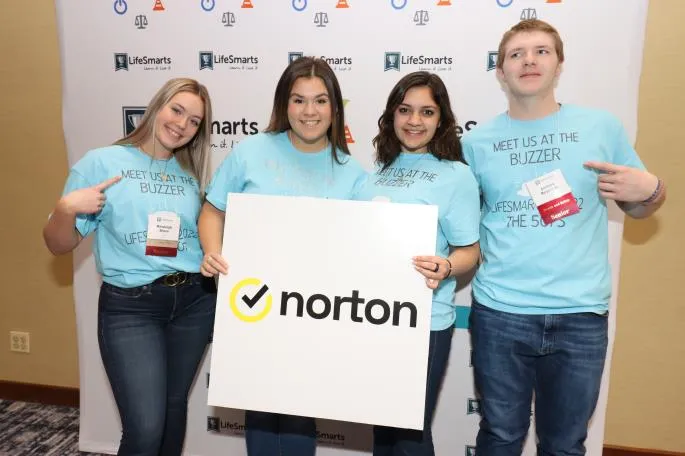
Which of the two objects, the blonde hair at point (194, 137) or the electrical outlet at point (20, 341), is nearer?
the blonde hair at point (194, 137)

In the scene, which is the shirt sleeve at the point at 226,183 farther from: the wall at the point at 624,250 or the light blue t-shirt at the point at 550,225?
the wall at the point at 624,250

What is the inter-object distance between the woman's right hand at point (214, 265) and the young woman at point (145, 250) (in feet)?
0.49

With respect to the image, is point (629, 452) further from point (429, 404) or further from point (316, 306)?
point (316, 306)

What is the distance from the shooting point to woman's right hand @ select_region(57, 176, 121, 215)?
168cm

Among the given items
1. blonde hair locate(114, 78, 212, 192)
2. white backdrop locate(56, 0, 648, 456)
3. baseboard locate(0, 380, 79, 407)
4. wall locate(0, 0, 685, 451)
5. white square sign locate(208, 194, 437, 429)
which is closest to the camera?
white square sign locate(208, 194, 437, 429)

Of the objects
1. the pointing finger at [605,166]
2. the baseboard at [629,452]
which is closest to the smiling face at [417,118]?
the pointing finger at [605,166]

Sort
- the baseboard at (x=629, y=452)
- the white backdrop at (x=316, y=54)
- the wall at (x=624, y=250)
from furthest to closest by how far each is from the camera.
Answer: the baseboard at (x=629, y=452), the wall at (x=624, y=250), the white backdrop at (x=316, y=54)

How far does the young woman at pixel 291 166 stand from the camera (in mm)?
1770

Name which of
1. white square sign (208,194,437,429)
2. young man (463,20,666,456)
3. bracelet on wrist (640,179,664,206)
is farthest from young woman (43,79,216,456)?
bracelet on wrist (640,179,664,206)

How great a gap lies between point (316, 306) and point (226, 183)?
1.83ft

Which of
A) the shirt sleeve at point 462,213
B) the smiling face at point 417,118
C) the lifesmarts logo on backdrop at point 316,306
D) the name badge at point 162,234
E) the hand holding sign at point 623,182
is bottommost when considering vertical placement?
the lifesmarts logo on backdrop at point 316,306

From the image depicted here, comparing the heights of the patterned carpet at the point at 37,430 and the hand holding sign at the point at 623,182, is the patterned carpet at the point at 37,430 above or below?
below

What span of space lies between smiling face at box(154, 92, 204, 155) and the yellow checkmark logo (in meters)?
0.59

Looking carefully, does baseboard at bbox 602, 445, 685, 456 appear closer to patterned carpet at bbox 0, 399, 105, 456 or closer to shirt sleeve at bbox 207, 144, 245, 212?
shirt sleeve at bbox 207, 144, 245, 212
